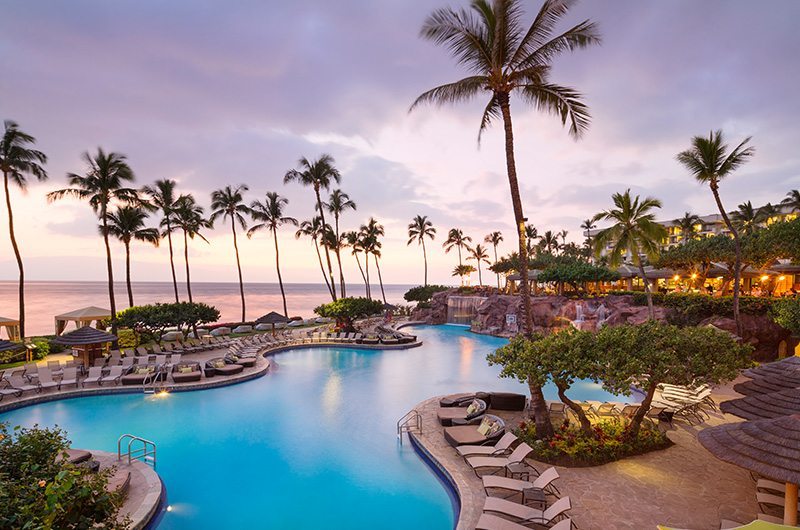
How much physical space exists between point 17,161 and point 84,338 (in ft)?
44.3

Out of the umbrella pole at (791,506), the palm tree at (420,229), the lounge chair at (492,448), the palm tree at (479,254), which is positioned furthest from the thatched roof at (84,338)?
the palm tree at (479,254)

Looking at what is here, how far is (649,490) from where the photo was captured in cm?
803

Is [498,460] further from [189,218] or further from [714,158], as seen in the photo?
[189,218]

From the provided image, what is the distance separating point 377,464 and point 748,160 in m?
23.5

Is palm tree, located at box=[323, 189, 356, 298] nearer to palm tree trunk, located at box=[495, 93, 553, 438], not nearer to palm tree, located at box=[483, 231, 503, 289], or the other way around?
palm tree trunk, located at box=[495, 93, 553, 438]

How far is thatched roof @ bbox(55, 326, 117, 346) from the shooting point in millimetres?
18047

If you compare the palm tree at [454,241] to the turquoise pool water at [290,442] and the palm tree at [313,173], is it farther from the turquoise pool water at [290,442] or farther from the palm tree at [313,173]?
the turquoise pool water at [290,442]

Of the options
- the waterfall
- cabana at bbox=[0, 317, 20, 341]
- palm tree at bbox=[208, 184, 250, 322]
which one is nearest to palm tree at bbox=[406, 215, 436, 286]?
the waterfall

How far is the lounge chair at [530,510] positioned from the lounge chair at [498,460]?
1.48 m

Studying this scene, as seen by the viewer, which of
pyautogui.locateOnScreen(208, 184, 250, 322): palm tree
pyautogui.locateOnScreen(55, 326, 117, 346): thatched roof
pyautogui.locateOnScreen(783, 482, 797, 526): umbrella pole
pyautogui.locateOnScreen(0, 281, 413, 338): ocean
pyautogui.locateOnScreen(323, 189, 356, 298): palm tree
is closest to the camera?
pyautogui.locateOnScreen(783, 482, 797, 526): umbrella pole

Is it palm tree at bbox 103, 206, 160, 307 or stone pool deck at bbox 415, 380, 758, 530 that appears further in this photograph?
palm tree at bbox 103, 206, 160, 307

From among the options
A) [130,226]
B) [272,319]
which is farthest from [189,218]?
[272,319]

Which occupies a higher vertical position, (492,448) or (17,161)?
(17,161)

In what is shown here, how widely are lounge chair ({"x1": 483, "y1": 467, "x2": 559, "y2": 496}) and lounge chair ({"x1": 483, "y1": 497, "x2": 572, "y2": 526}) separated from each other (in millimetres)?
498
